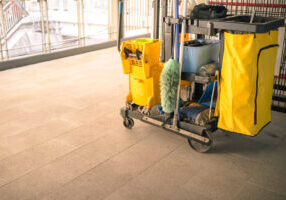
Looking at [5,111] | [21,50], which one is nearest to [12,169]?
[5,111]

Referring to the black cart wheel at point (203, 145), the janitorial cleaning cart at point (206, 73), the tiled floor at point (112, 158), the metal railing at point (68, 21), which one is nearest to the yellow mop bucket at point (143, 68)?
the janitorial cleaning cart at point (206, 73)

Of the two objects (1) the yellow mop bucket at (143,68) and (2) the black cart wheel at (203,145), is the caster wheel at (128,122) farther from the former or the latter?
(2) the black cart wheel at (203,145)

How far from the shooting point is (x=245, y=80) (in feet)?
7.56

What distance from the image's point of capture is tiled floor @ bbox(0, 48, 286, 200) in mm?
2178

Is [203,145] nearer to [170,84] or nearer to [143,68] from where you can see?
[170,84]

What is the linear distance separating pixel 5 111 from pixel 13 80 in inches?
49.3

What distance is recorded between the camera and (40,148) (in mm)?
2748

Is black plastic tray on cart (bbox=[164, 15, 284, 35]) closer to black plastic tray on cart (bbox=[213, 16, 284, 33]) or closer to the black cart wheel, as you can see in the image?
black plastic tray on cart (bbox=[213, 16, 284, 33])

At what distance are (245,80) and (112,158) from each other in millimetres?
1186

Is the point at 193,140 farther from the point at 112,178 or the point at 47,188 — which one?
the point at 47,188

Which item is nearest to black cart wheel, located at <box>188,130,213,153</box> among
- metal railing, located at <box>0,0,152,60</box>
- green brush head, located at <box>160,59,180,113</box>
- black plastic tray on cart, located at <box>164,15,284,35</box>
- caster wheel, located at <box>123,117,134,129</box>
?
green brush head, located at <box>160,59,180,113</box>

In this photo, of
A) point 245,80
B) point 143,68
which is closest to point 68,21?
point 143,68

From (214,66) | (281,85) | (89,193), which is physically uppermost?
(214,66)

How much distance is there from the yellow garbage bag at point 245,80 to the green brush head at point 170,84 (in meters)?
0.36
